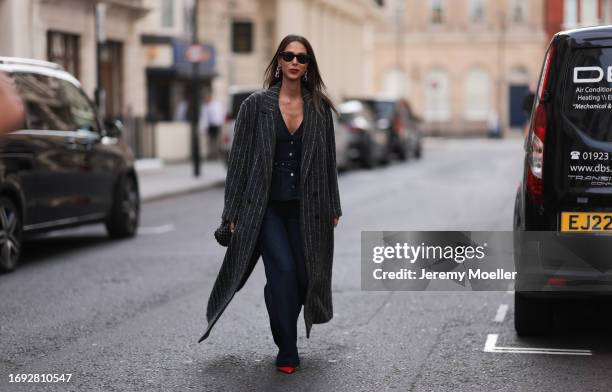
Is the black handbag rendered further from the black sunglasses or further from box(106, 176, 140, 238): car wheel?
box(106, 176, 140, 238): car wheel

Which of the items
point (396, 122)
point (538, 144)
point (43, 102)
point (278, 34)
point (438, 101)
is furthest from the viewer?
point (438, 101)

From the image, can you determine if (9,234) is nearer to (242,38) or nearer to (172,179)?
(172,179)

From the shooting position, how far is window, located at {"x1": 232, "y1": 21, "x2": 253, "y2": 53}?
41.5m

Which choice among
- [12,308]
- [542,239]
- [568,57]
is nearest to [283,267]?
[542,239]

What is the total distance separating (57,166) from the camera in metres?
11.7

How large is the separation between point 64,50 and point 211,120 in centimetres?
764

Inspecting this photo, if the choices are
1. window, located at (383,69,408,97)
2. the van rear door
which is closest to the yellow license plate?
the van rear door

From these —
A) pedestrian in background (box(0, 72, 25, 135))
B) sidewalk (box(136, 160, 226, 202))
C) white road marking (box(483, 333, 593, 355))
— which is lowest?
sidewalk (box(136, 160, 226, 202))

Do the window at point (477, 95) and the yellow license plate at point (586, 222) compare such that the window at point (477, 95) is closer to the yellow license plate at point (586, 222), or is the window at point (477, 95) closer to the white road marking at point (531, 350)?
the white road marking at point (531, 350)

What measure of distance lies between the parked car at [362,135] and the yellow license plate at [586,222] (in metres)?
22.0

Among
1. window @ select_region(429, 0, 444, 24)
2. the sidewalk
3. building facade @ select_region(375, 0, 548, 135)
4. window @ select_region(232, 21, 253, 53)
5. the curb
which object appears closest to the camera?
the curb

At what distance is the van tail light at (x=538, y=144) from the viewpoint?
6676 millimetres

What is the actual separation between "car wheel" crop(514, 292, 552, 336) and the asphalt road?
0.08 meters

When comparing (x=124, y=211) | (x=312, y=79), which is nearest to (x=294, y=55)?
(x=312, y=79)
